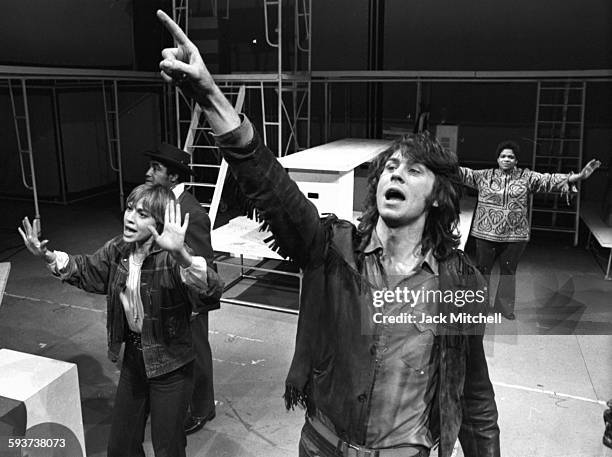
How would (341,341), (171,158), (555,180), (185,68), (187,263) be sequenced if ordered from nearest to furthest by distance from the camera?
(185,68)
(341,341)
(187,263)
(171,158)
(555,180)

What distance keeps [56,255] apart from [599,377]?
4403 millimetres

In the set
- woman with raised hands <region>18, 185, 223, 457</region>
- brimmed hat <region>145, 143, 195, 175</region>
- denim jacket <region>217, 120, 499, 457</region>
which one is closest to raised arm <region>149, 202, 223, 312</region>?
woman with raised hands <region>18, 185, 223, 457</region>

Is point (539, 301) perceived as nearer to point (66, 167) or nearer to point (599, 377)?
Answer: point (599, 377)

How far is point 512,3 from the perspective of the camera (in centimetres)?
1078

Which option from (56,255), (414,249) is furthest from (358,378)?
(56,255)

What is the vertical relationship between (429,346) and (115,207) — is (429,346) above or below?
above

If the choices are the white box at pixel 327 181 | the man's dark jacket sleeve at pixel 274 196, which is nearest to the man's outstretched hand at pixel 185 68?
the man's dark jacket sleeve at pixel 274 196

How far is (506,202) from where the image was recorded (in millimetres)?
5758

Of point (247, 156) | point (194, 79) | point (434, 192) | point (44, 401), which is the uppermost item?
point (194, 79)

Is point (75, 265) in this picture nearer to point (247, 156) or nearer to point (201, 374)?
point (201, 374)

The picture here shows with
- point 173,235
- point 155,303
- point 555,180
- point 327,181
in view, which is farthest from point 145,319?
point 555,180

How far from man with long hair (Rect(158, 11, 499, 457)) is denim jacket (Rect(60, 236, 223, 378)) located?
45.3 inches

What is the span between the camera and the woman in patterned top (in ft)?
18.7

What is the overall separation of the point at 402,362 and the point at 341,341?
206mm
